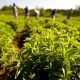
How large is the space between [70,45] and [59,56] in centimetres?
93

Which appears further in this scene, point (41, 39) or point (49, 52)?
point (41, 39)

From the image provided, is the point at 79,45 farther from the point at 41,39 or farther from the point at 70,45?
the point at 41,39

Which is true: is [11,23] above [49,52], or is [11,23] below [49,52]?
below

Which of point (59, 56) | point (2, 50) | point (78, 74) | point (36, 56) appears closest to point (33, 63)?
point (36, 56)

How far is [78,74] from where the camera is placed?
17.1 ft

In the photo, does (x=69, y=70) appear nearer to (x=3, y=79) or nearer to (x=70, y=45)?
(x=70, y=45)

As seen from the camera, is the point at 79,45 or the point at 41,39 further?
the point at 41,39

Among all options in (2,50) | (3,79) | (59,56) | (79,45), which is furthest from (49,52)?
(2,50)

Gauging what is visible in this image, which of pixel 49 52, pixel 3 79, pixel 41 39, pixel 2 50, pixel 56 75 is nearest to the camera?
pixel 56 75

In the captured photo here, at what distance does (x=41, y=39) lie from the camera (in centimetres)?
682

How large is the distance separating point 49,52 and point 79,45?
40.7 inches

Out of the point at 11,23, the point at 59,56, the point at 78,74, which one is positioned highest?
the point at 59,56

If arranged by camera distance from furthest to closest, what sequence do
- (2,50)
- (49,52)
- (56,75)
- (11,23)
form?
1. (11,23)
2. (2,50)
3. (49,52)
4. (56,75)

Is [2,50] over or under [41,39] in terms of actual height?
under
